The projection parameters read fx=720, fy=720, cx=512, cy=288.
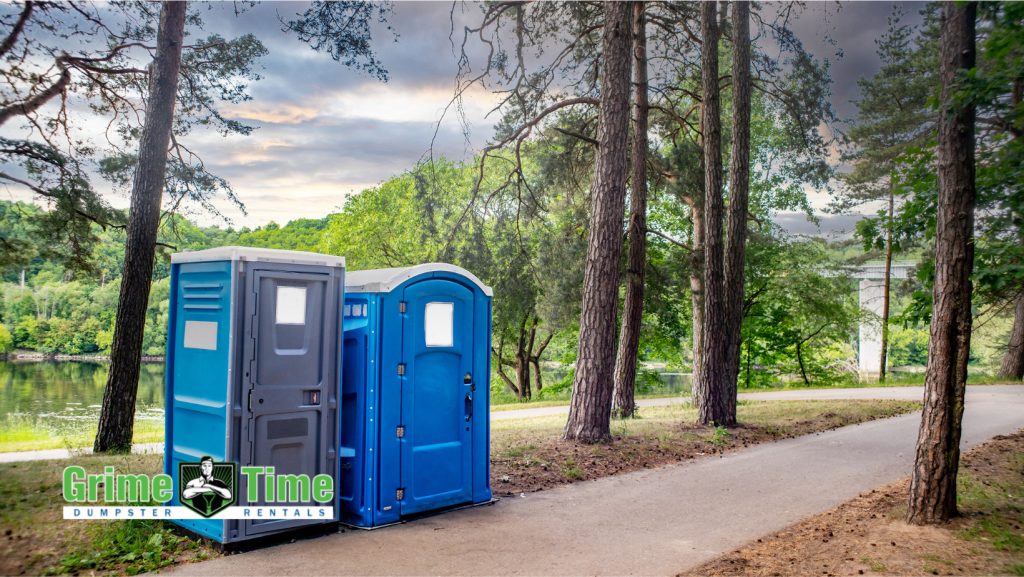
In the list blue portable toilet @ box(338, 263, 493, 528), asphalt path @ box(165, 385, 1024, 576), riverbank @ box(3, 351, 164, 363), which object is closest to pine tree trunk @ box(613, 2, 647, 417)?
asphalt path @ box(165, 385, 1024, 576)

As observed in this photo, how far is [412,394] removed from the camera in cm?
625

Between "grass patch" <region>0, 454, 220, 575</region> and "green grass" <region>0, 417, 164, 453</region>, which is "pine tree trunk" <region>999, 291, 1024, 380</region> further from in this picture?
"grass patch" <region>0, 454, 220, 575</region>

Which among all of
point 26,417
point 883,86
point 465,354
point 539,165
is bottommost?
point 26,417

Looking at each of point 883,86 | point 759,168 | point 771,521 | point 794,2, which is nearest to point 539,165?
point 794,2

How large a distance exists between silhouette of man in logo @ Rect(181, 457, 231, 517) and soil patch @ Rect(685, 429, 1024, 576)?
11.2 ft

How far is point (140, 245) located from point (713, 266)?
8.76m

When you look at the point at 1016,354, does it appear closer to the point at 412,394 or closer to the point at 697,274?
the point at 697,274

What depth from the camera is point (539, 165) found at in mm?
14906

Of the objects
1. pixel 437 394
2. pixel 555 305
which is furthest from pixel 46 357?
pixel 437 394

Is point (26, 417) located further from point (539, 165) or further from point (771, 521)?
point (771, 521)

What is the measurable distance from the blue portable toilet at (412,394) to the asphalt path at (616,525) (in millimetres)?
273

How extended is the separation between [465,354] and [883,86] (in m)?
24.3

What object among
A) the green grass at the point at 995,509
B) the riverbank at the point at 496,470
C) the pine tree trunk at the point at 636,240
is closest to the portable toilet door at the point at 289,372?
the riverbank at the point at 496,470

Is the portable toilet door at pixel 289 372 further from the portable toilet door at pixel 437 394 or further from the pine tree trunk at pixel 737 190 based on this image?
the pine tree trunk at pixel 737 190
